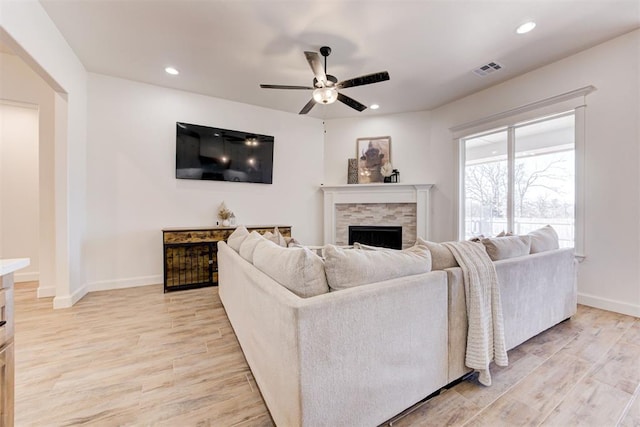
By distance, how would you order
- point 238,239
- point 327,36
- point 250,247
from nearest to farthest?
point 250,247 → point 238,239 → point 327,36

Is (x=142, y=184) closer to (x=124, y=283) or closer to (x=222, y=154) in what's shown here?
(x=222, y=154)

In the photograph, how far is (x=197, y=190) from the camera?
3.97 m

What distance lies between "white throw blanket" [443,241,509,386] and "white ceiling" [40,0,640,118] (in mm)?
2180

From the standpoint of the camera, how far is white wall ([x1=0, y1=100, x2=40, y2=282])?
350 centimetres

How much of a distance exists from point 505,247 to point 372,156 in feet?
10.7

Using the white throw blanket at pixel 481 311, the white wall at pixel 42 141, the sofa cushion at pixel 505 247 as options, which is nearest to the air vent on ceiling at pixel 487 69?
the sofa cushion at pixel 505 247

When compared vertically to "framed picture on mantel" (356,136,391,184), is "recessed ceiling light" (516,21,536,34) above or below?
above

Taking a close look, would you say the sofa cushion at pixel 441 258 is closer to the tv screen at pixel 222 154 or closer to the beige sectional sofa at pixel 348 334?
the beige sectional sofa at pixel 348 334

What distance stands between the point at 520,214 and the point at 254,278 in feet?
12.4

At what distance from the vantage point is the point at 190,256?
11.4 ft

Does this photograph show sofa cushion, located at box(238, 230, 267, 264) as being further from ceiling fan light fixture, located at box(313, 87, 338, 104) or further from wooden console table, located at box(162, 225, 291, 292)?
wooden console table, located at box(162, 225, 291, 292)

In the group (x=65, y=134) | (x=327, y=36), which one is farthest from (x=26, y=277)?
(x=327, y=36)

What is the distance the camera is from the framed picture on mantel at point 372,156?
4.87m

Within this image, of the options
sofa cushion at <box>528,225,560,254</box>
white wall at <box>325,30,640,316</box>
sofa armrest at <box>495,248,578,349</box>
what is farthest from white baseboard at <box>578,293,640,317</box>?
sofa cushion at <box>528,225,560,254</box>
